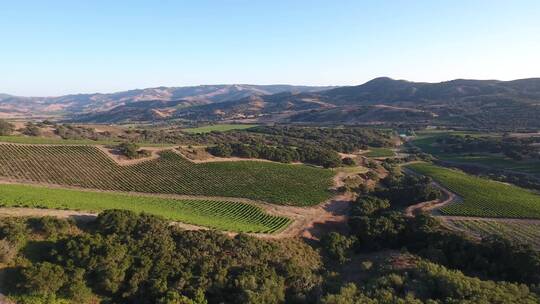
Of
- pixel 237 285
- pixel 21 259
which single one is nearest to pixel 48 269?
pixel 21 259

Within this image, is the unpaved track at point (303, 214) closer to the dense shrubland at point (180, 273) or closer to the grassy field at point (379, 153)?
the dense shrubland at point (180, 273)

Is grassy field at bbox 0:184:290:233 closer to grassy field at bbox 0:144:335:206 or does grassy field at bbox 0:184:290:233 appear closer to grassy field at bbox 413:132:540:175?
grassy field at bbox 0:144:335:206

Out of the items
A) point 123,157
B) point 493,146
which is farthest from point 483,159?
point 123,157

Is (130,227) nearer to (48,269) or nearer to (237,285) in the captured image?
(48,269)

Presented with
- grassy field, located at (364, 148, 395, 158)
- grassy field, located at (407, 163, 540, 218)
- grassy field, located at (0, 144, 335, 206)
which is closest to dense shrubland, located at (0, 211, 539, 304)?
grassy field, located at (407, 163, 540, 218)

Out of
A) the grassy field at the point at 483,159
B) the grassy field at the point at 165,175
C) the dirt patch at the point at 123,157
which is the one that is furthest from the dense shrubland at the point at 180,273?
the grassy field at the point at 483,159
